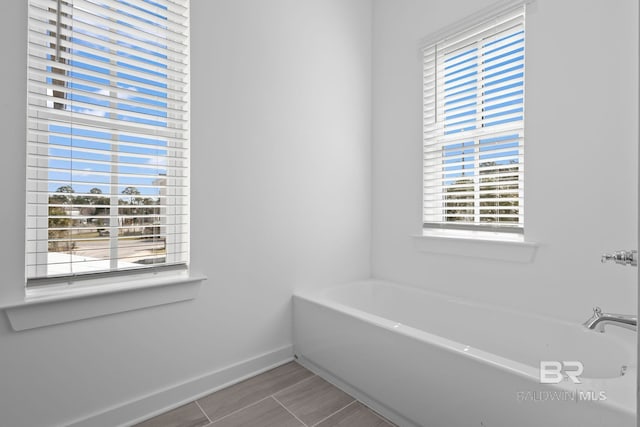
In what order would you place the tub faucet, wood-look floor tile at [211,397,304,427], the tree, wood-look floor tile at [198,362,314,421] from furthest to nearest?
wood-look floor tile at [198,362,314,421] → wood-look floor tile at [211,397,304,427] → the tree → the tub faucet

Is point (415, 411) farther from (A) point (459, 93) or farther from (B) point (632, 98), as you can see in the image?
(A) point (459, 93)

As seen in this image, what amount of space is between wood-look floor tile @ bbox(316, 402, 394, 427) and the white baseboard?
614mm

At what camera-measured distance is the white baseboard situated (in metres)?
1.55

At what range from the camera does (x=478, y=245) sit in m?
2.06

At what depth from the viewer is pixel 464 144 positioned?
7.36 feet

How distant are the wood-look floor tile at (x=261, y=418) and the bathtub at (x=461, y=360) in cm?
39

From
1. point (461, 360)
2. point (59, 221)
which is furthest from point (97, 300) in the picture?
point (461, 360)

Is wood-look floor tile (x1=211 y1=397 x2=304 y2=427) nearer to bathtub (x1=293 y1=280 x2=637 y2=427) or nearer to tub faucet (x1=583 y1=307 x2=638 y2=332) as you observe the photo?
bathtub (x1=293 y1=280 x2=637 y2=427)

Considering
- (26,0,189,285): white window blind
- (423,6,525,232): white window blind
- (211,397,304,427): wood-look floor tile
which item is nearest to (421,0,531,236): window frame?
(423,6,525,232): white window blind

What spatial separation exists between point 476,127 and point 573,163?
24.5 inches

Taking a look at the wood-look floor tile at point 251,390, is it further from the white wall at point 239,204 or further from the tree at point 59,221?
the tree at point 59,221

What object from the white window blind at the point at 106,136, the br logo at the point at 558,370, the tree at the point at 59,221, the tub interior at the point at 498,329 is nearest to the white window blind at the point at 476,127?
the tub interior at the point at 498,329

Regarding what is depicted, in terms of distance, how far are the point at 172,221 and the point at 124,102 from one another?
633mm

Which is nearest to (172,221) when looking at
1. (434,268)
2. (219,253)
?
(219,253)
